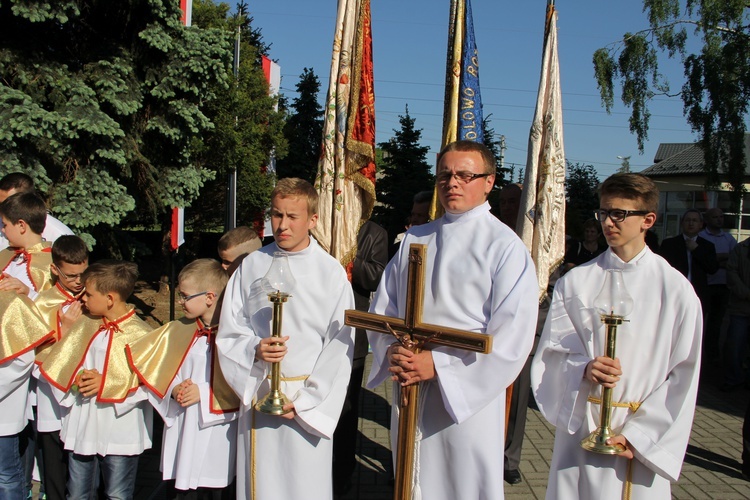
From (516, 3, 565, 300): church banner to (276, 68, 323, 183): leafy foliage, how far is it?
1811 cm

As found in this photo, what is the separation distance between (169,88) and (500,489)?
7974 millimetres

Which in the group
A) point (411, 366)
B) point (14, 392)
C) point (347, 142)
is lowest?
point (14, 392)

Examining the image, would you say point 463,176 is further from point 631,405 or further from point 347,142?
point 347,142

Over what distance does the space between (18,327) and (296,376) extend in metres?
1.75

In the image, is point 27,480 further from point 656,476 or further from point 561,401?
point 656,476

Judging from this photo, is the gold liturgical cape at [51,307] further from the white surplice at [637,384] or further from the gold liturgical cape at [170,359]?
the white surplice at [637,384]

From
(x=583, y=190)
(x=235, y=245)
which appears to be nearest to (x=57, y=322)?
(x=235, y=245)

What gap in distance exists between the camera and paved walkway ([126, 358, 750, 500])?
15.6ft

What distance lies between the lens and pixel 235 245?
4223mm

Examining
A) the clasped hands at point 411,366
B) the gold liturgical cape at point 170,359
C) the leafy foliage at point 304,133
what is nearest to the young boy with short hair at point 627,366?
the clasped hands at point 411,366

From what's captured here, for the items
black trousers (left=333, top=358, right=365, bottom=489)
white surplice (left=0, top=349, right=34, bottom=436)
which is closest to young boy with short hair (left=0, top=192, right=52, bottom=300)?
white surplice (left=0, top=349, right=34, bottom=436)

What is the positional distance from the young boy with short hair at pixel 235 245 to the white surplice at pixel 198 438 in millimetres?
726

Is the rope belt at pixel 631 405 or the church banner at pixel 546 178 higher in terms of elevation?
the church banner at pixel 546 178

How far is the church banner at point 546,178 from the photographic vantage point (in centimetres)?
494
